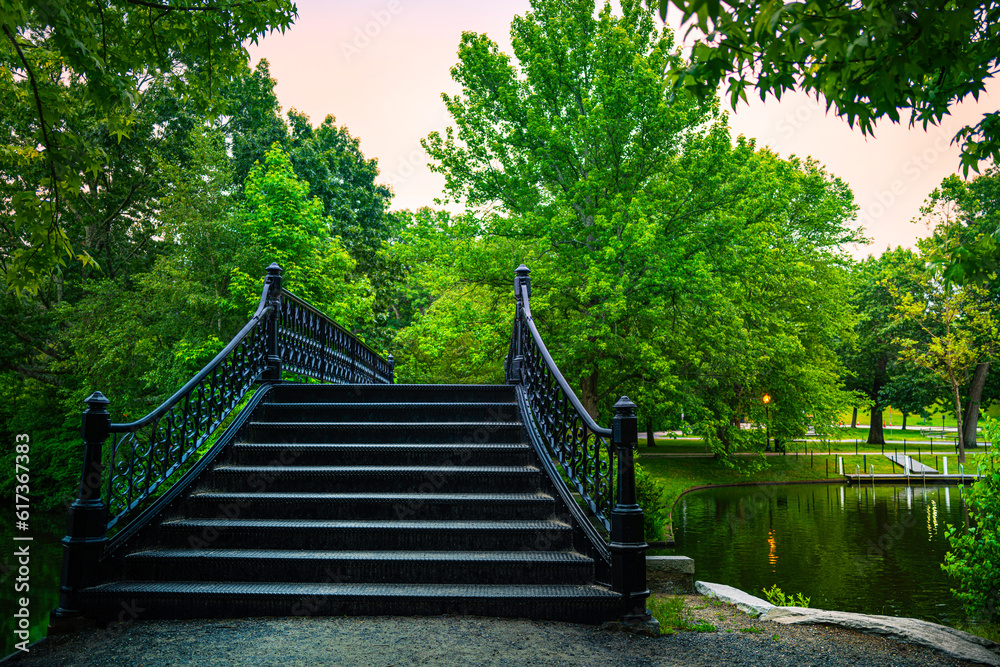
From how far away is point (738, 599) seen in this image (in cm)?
602

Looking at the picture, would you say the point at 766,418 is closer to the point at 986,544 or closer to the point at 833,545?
the point at 833,545

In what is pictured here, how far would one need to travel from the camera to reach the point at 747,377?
776 inches

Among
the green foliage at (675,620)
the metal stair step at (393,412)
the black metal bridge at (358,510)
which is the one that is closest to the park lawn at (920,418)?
the metal stair step at (393,412)

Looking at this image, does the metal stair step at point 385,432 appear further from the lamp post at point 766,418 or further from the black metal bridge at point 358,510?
the lamp post at point 766,418

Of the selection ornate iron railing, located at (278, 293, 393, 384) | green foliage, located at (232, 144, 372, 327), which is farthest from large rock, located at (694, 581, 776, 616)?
green foliage, located at (232, 144, 372, 327)

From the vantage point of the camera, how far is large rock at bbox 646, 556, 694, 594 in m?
6.91

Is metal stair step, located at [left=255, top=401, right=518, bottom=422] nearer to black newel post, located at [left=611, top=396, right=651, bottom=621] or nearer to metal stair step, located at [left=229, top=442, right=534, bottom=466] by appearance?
metal stair step, located at [left=229, top=442, right=534, bottom=466]

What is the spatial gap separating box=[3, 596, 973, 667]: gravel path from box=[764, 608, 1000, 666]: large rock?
10 centimetres

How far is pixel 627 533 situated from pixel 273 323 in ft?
18.9

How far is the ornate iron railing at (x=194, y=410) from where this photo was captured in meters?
4.42

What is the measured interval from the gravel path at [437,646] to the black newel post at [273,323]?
401cm

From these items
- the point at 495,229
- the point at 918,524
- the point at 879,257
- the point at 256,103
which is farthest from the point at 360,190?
the point at 879,257

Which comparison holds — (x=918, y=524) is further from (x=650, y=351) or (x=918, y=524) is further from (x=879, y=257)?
(x=879, y=257)

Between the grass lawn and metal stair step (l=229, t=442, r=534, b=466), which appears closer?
metal stair step (l=229, t=442, r=534, b=466)
